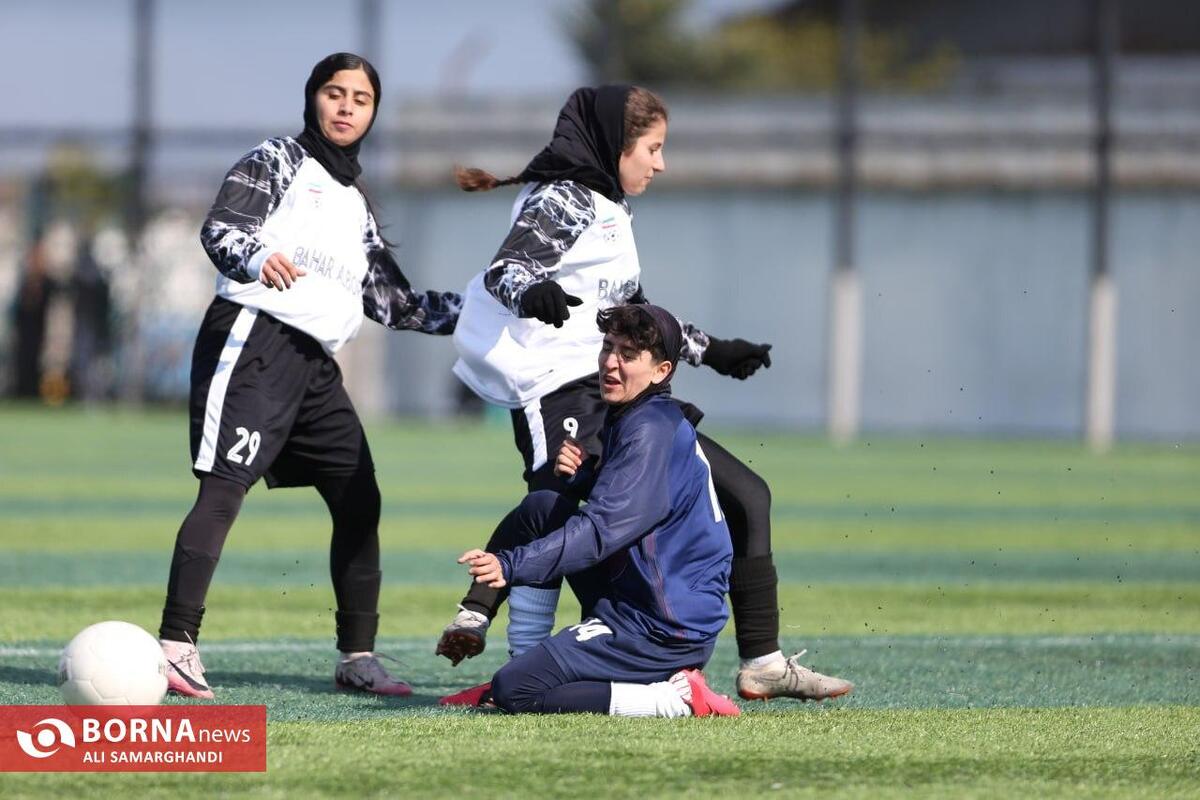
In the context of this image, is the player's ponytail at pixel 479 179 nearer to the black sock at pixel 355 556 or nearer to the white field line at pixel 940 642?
the black sock at pixel 355 556

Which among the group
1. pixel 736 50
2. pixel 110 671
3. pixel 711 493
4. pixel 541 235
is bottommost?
pixel 110 671

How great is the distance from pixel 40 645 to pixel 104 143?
25.3 m

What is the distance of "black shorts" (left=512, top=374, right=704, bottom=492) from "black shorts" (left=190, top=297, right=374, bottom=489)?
26.5 inches

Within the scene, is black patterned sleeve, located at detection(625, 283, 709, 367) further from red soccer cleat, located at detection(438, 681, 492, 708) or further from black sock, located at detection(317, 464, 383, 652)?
red soccer cleat, located at detection(438, 681, 492, 708)

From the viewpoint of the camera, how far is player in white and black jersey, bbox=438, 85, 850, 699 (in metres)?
5.66

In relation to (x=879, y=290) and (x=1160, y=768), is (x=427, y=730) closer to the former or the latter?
(x=1160, y=768)

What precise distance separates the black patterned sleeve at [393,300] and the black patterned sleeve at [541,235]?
601 millimetres

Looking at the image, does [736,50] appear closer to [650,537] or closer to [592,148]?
[592,148]

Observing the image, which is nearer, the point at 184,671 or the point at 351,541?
the point at 184,671

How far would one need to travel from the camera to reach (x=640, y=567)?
207 inches

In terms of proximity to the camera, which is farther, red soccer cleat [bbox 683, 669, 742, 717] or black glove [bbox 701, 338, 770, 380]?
black glove [bbox 701, 338, 770, 380]

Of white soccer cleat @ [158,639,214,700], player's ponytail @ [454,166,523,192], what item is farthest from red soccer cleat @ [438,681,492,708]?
player's ponytail @ [454,166,523,192]

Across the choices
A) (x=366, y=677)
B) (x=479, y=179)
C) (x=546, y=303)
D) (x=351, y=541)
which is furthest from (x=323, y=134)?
(x=366, y=677)

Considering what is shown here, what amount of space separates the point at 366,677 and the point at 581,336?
1286 millimetres
